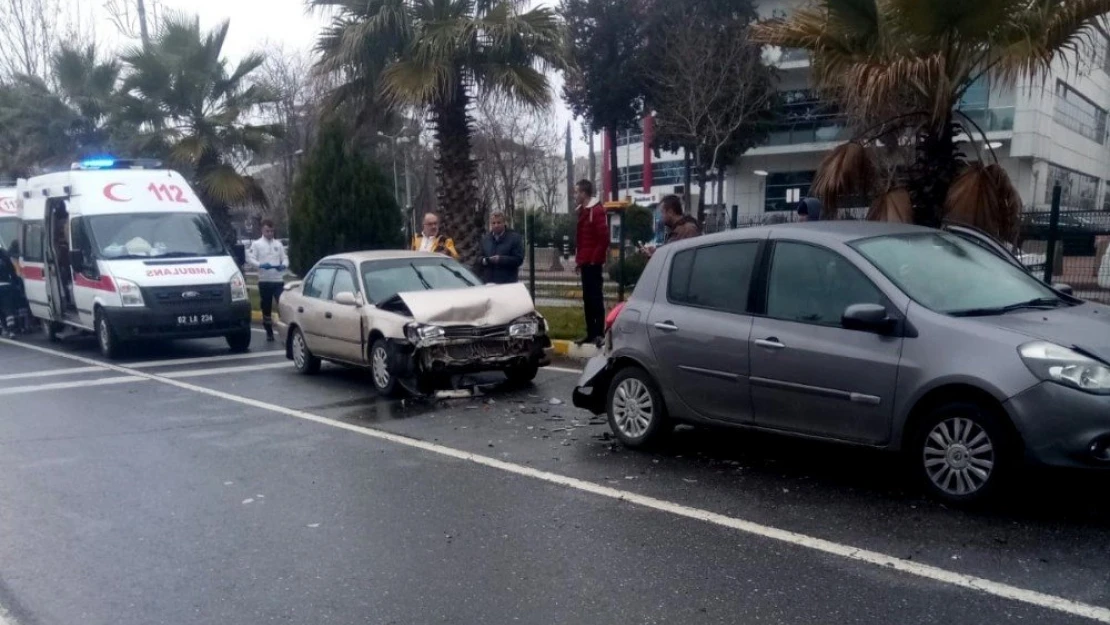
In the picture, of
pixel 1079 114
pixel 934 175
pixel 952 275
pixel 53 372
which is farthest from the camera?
pixel 1079 114

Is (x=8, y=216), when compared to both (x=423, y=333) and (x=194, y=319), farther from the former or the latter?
(x=423, y=333)

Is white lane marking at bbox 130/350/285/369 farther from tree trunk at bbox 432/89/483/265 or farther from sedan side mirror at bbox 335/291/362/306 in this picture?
tree trunk at bbox 432/89/483/265

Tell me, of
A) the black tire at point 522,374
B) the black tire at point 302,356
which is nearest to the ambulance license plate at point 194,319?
the black tire at point 302,356

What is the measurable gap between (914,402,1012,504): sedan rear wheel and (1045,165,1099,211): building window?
34408 mm

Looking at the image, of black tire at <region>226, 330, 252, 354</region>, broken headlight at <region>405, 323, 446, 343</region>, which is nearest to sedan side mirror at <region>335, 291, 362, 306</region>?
broken headlight at <region>405, 323, 446, 343</region>

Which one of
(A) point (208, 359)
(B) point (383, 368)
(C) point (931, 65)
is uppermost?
(C) point (931, 65)

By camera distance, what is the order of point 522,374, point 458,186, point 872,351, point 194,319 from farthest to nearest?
1. point 458,186
2. point 194,319
3. point 522,374
4. point 872,351

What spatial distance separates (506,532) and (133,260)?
9.96 metres

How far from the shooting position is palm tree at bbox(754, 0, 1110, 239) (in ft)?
28.4

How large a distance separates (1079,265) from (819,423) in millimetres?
6071

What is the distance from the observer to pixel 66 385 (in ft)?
38.3

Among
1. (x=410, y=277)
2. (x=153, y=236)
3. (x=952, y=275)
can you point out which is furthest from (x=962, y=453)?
(x=153, y=236)

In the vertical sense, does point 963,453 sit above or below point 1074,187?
below

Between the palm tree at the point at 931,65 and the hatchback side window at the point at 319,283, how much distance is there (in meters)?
5.55
